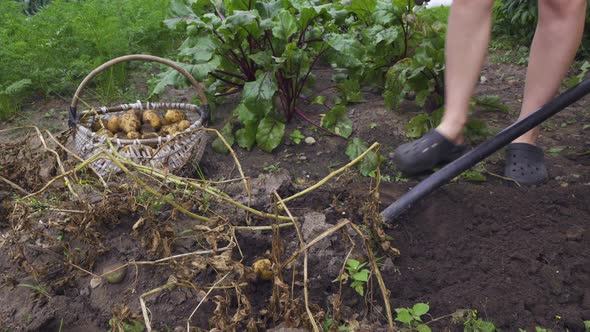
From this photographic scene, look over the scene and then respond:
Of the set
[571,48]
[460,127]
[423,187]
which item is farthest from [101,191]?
[571,48]

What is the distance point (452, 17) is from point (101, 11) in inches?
111

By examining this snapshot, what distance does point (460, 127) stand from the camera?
6.83ft

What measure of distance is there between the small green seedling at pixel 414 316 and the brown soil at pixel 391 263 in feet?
0.22

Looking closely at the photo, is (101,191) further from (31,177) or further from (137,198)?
(31,177)

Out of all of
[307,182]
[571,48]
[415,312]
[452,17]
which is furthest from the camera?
[307,182]

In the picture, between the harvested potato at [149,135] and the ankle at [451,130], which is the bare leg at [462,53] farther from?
the harvested potato at [149,135]

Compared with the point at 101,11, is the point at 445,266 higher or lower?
lower

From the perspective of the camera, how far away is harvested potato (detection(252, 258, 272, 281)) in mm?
1759

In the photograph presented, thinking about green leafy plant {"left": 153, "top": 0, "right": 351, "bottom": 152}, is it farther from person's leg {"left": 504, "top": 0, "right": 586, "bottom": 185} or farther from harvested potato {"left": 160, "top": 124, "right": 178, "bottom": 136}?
person's leg {"left": 504, "top": 0, "right": 586, "bottom": 185}

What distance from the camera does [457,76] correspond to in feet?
6.72

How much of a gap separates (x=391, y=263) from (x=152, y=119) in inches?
61.0

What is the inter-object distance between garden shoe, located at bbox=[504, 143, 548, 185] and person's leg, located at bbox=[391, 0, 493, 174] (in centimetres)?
37

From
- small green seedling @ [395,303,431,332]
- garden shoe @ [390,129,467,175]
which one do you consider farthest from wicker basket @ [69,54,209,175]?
small green seedling @ [395,303,431,332]

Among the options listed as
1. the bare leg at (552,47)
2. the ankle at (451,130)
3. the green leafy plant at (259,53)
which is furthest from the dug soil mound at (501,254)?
the green leafy plant at (259,53)
